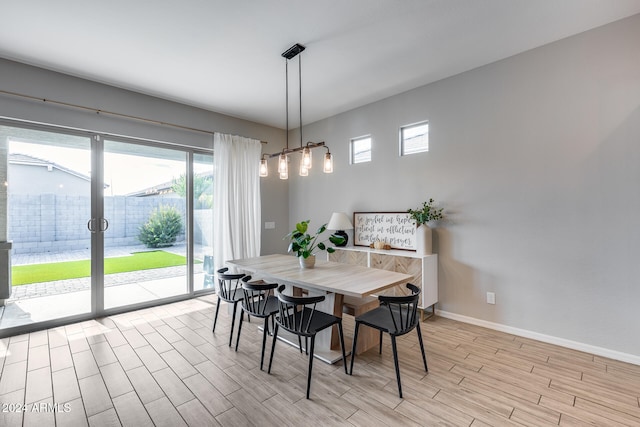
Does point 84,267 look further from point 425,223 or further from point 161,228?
point 425,223

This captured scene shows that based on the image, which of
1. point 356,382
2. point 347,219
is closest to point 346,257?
point 347,219

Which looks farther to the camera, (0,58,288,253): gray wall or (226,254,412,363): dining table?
(0,58,288,253): gray wall

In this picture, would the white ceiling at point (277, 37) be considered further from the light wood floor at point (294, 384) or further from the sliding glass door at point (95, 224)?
the light wood floor at point (294, 384)

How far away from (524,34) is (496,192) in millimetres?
1481

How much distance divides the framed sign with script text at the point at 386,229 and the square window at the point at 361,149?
0.83 m

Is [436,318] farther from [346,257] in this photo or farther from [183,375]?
[183,375]

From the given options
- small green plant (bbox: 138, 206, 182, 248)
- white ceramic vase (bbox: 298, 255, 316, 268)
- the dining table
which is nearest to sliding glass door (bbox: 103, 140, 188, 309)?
small green plant (bbox: 138, 206, 182, 248)

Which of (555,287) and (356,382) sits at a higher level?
(555,287)

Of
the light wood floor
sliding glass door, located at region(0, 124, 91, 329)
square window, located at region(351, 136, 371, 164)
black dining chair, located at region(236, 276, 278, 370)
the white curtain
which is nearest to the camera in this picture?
the light wood floor

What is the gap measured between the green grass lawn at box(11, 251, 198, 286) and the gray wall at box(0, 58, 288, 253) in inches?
62.3

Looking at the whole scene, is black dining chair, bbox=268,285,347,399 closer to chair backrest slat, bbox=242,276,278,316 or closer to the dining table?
the dining table

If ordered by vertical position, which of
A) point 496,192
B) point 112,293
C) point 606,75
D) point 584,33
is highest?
point 584,33

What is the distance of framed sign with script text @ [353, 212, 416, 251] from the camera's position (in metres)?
3.66

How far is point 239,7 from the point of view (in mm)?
2199
